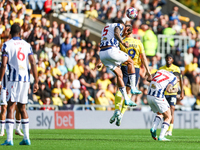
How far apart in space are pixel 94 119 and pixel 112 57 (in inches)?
307

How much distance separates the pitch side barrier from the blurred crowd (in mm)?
426

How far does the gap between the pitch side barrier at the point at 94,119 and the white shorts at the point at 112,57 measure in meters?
7.02

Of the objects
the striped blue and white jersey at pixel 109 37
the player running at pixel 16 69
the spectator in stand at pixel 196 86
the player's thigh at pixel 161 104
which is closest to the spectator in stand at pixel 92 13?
the spectator in stand at pixel 196 86

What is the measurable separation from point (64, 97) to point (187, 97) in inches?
226

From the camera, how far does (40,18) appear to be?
21328mm

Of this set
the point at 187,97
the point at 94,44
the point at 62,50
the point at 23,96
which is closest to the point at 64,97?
the point at 62,50

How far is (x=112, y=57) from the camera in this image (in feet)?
36.9

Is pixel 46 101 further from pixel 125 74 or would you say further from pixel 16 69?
pixel 16 69

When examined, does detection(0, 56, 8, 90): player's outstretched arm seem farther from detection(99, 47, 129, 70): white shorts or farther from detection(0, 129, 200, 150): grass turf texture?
detection(99, 47, 129, 70): white shorts

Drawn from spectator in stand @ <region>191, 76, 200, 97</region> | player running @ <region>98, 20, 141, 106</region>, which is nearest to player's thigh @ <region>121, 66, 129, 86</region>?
player running @ <region>98, 20, 141, 106</region>

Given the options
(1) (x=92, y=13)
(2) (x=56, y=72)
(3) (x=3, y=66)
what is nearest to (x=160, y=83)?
(3) (x=3, y=66)

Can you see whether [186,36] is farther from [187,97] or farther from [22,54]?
[22,54]

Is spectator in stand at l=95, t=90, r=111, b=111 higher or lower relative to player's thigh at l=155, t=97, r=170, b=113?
higher

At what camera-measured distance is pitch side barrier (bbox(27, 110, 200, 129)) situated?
59.4 feet
